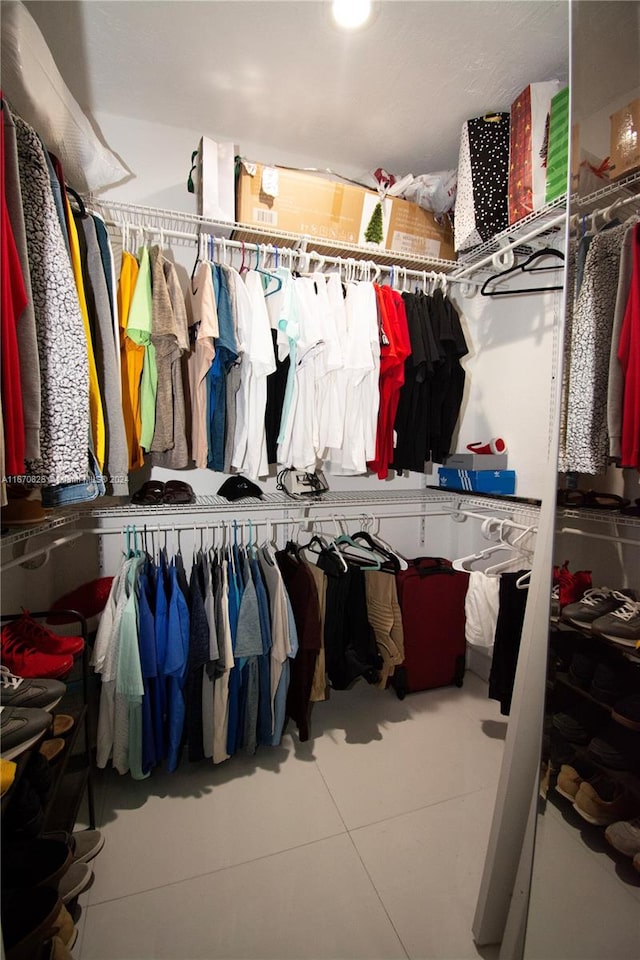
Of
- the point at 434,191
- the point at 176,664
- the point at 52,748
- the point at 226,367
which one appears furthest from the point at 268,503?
the point at 434,191

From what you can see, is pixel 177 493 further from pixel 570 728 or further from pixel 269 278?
pixel 570 728

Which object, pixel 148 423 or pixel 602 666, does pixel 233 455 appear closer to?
pixel 148 423

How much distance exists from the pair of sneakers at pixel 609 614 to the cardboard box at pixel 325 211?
5.86ft

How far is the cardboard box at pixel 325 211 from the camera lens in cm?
173

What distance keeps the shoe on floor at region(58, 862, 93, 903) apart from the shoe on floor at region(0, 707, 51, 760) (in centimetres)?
48

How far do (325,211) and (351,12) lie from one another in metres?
Answer: 0.60

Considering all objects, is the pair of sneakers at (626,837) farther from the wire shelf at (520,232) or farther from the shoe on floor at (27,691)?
the wire shelf at (520,232)

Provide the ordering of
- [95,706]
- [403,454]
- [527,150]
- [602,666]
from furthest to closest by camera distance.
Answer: [403,454], [95,706], [527,150], [602,666]

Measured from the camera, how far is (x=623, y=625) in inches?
26.6

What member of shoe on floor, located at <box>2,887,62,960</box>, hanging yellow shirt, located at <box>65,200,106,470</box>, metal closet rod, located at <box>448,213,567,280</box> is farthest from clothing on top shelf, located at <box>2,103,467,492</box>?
shoe on floor, located at <box>2,887,62,960</box>

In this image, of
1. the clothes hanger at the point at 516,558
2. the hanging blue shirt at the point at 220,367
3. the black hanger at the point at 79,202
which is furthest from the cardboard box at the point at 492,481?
the black hanger at the point at 79,202

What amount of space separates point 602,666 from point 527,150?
193cm

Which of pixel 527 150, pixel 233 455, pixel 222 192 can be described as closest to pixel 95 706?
pixel 233 455

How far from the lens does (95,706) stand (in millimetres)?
1701
